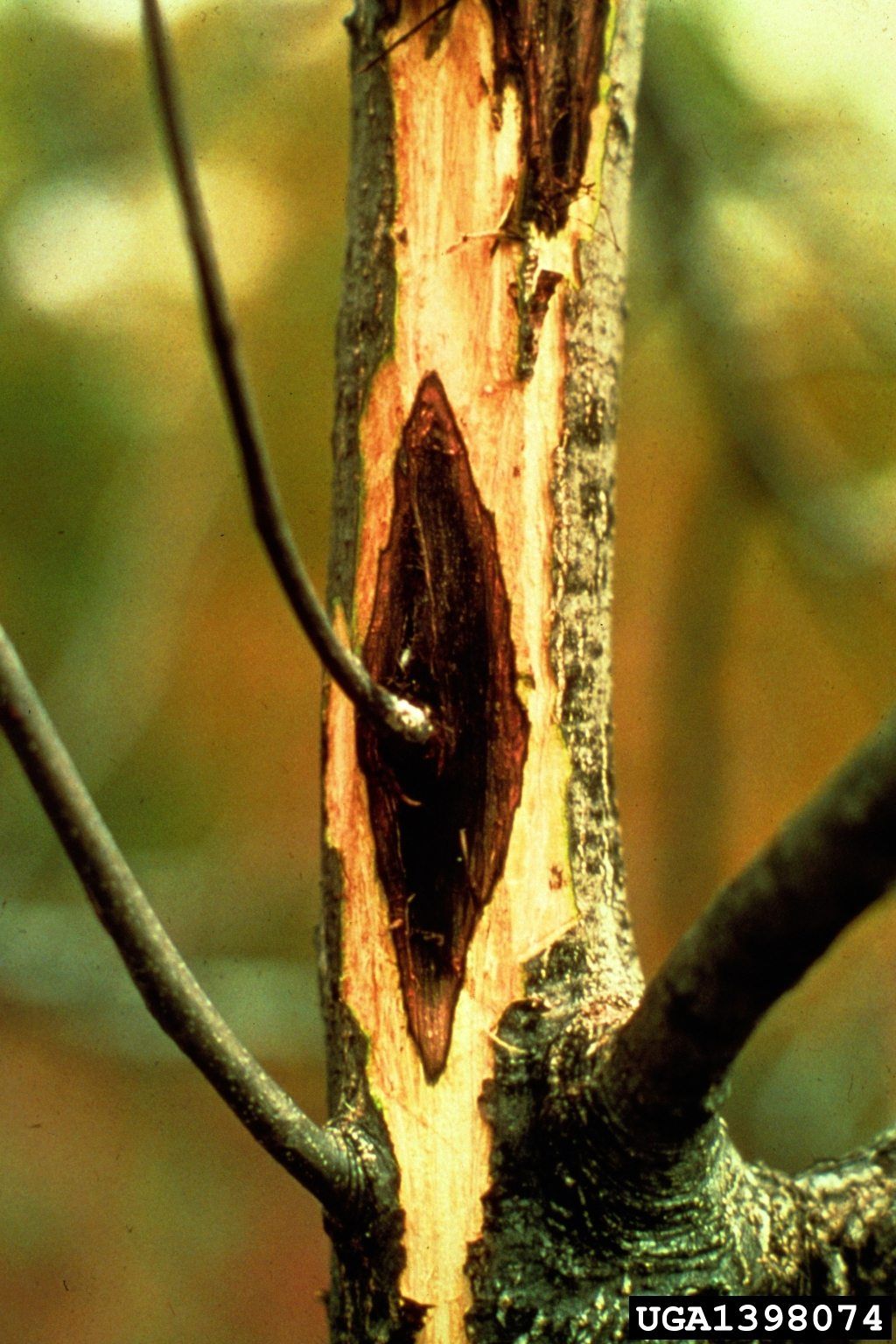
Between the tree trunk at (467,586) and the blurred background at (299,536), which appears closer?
the tree trunk at (467,586)

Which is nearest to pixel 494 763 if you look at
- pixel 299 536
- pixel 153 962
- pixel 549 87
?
pixel 153 962

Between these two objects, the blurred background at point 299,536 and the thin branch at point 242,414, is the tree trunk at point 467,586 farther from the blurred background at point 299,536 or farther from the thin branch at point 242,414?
the blurred background at point 299,536

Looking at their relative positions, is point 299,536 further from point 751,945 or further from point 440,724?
point 751,945

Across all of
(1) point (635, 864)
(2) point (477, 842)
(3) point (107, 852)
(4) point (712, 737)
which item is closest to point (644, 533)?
(4) point (712, 737)

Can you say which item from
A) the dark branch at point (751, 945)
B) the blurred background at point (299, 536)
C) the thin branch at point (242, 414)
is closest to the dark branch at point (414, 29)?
the thin branch at point (242, 414)

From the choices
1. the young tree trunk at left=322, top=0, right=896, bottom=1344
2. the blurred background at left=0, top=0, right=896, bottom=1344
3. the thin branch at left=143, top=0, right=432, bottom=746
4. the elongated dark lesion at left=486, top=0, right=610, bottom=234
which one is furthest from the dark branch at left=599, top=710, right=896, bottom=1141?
the blurred background at left=0, top=0, right=896, bottom=1344
